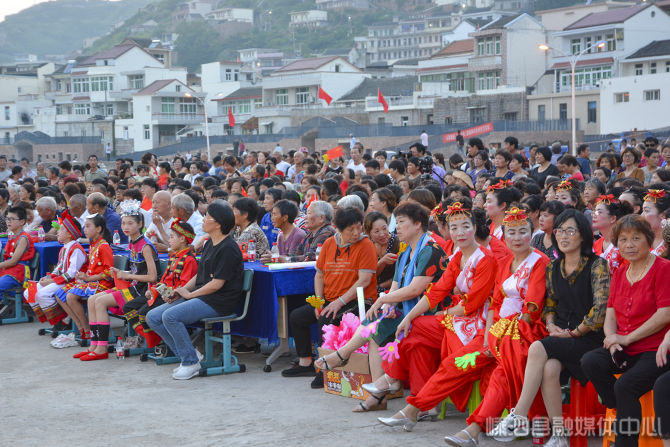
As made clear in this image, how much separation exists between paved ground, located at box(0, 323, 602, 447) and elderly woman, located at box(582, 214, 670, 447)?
2.21 ft

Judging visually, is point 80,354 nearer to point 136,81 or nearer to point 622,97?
point 622,97

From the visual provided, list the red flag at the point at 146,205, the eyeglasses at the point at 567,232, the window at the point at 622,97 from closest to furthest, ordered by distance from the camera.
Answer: the eyeglasses at the point at 567,232
the red flag at the point at 146,205
the window at the point at 622,97

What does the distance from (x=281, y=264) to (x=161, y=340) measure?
1.53 m

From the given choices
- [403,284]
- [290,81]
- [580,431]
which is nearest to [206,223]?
[403,284]

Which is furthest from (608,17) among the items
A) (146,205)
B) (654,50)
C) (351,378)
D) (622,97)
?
(351,378)

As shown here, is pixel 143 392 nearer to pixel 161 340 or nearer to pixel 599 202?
pixel 161 340

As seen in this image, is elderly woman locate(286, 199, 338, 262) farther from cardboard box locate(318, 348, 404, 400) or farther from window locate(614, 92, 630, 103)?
window locate(614, 92, 630, 103)

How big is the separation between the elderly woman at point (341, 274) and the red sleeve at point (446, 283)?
1.01 meters

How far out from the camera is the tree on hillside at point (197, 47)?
114 metres

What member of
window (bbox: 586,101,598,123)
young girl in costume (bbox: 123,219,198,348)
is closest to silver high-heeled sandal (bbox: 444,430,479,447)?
young girl in costume (bbox: 123,219,198,348)

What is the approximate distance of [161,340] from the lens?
8.05 meters

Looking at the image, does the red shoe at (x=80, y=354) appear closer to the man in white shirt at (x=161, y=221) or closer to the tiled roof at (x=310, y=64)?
the man in white shirt at (x=161, y=221)

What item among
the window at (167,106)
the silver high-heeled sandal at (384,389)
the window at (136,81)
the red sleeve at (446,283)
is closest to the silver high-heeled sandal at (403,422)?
the silver high-heeled sandal at (384,389)

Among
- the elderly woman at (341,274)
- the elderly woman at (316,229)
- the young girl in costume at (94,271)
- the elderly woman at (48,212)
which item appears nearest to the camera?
the elderly woman at (341,274)
